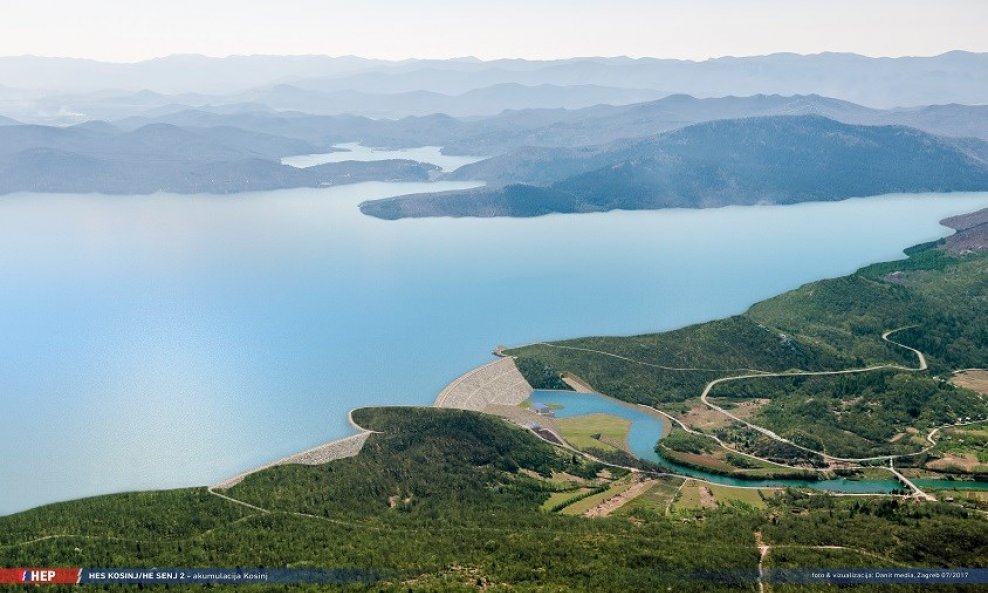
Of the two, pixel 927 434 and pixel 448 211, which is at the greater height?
pixel 448 211

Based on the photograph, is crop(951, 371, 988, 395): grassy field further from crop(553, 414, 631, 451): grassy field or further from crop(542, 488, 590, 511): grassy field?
crop(542, 488, 590, 511): grassy field

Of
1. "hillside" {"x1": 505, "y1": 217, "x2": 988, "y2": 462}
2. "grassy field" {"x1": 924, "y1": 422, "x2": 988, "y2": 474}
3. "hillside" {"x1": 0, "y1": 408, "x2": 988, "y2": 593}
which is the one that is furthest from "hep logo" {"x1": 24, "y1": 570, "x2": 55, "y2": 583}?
"grassy field" {"x1": 924, "y1": 422, "x2": 988, "y2": 474}

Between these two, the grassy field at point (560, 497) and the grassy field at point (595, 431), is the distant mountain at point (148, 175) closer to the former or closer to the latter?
the grassy field at point (595, 431)

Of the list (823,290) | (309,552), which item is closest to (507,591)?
(309,552)

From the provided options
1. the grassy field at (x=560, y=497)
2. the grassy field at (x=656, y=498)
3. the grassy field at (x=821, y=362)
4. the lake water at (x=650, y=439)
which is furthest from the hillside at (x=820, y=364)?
the grassy field at (x=560, y=497)

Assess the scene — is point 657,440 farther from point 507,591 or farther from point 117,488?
point 117,488

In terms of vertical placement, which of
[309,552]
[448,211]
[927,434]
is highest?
[448,211]

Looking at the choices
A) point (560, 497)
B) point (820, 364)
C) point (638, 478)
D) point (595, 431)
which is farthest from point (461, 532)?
point (820, 364)
